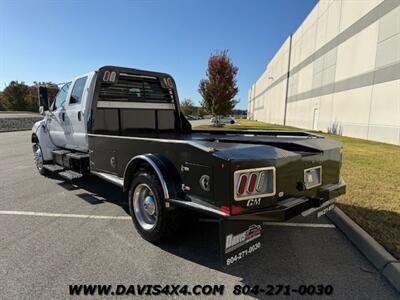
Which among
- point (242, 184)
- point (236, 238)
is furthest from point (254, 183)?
point (236, 238)

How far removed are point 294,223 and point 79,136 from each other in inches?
165

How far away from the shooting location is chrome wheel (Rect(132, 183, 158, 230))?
379cm

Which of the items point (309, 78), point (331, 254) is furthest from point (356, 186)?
point (309, 78)

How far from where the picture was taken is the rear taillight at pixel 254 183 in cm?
268

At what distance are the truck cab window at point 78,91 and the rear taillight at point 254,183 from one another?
423 centimetres

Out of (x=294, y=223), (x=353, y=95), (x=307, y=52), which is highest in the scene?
(x=307, y=52)

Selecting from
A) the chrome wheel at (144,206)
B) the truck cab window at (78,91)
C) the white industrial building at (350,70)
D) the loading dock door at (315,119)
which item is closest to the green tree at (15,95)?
the white industrial building at (350,70)

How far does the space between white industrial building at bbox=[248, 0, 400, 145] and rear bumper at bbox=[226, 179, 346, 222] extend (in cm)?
1416

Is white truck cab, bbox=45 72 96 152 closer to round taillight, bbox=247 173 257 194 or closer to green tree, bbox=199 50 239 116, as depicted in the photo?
round taillight, bbox=247 173 257 194

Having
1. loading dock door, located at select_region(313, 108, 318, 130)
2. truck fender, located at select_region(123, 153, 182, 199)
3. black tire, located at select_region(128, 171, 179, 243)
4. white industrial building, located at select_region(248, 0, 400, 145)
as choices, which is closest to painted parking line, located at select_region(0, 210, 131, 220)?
black tire, located at select_region(128, 171, 179, 243)

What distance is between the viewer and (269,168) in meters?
2.85

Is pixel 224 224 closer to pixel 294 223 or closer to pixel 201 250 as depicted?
pixel 201 250

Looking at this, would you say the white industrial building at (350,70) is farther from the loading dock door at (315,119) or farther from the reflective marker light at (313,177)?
the reflective marker light at (313,177)

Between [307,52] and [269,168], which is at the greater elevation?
[307,52]
